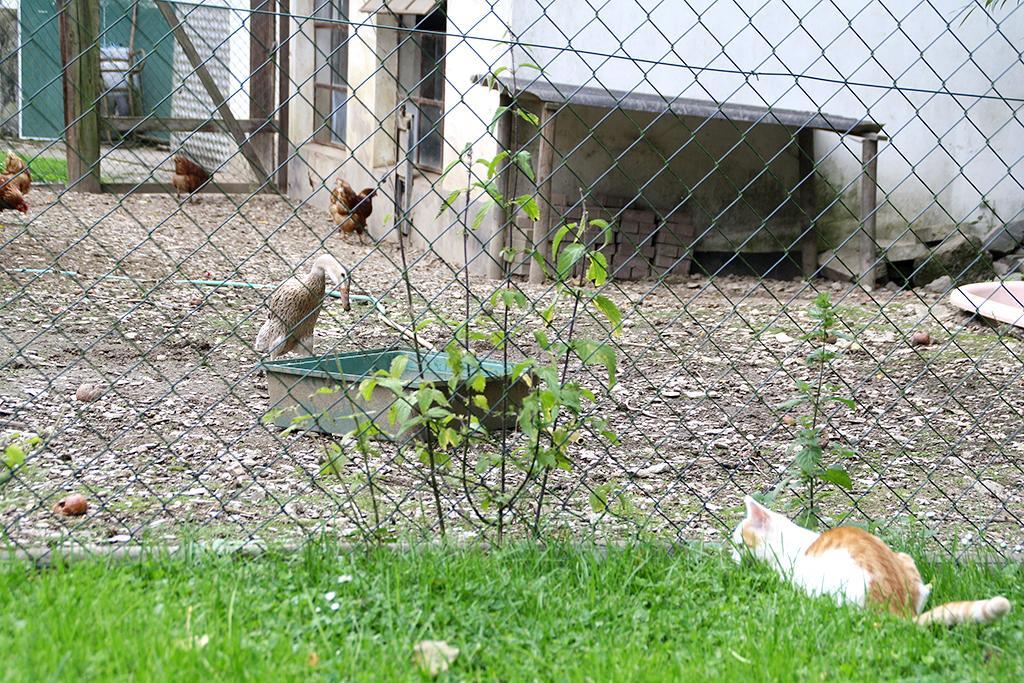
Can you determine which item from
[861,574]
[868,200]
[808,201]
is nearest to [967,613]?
[861,574]

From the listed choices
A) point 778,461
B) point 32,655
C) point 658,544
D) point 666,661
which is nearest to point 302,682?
point 32,655

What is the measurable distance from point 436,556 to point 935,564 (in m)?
1.20

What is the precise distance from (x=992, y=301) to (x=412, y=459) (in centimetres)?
425

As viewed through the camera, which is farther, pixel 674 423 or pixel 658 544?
pixel 674 423

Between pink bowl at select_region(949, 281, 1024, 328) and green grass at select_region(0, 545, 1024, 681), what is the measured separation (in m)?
4.23

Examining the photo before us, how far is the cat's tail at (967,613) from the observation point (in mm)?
2111

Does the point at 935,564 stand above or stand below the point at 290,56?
below

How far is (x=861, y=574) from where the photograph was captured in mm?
2268

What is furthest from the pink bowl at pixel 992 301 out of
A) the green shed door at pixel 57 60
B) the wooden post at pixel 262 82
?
the green shed door at pixel 57 60

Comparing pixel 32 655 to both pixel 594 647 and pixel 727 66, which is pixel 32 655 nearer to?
pixel 594 647

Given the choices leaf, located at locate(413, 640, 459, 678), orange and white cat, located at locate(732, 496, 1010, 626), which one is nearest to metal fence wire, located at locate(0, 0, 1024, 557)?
orange and white cat, located at locate(732, 496, 1010, 626)

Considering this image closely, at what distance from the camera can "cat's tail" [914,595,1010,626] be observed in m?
2.11

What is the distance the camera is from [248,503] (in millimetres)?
3312

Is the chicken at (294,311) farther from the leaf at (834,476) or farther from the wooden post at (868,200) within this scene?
the wooden post at (868,200)
